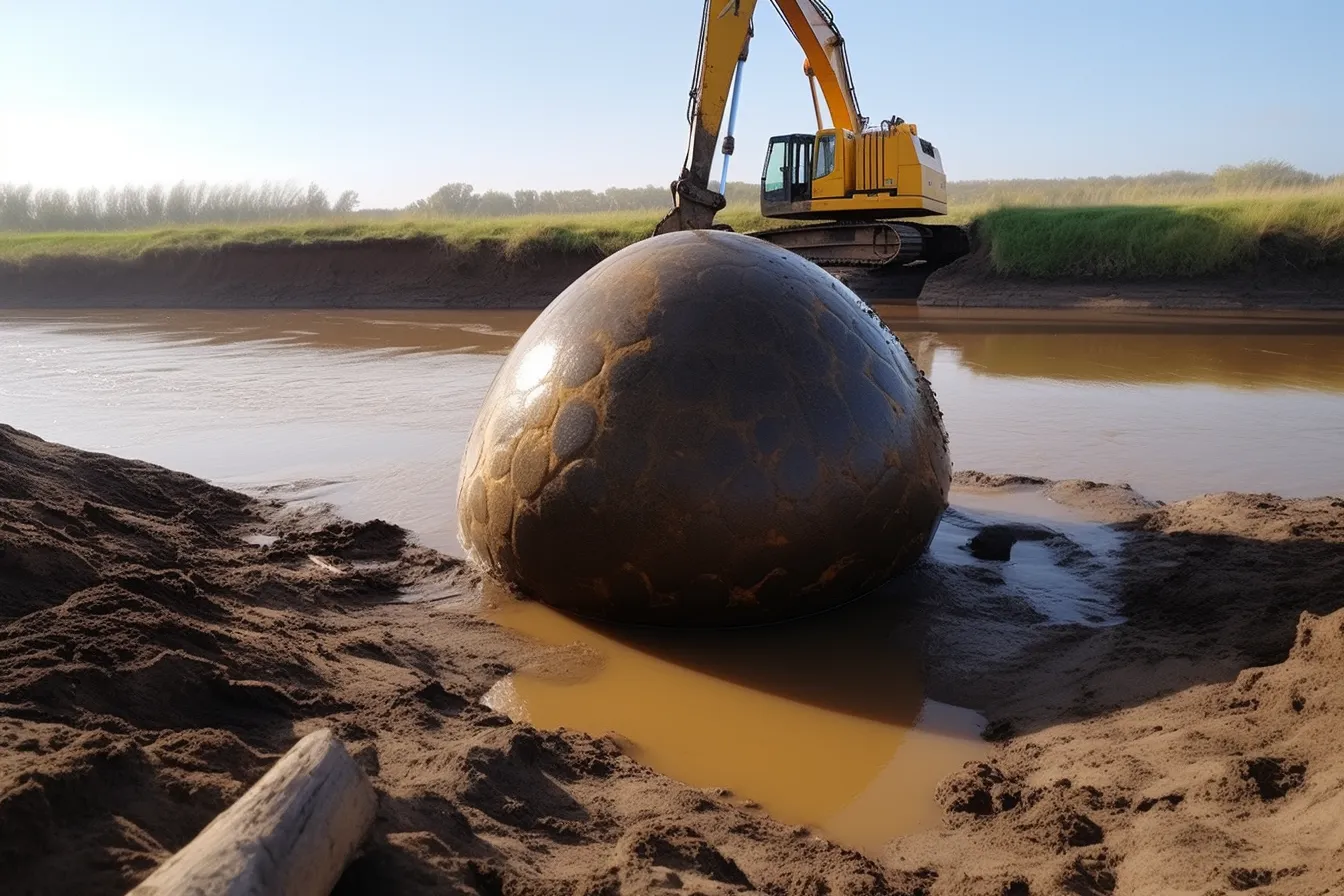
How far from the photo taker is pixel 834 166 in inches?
707


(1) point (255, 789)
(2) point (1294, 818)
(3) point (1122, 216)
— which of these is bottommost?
(2) point (1294, 818)

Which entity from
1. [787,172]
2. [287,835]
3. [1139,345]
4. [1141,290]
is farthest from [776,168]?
[287,835]

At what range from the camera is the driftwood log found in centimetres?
182

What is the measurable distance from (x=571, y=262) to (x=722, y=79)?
1154 cm

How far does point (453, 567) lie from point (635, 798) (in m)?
2.35

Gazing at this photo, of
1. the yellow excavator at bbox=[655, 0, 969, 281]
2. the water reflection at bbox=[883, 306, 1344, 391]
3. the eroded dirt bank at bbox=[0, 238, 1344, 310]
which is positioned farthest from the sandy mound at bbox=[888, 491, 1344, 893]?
the eroded dirt bank at bbox=[0, 238, 1344, 310]

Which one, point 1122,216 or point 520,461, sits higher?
point 1122,216

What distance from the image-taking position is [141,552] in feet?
15.1

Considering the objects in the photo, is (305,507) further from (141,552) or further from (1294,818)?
(1294,818)

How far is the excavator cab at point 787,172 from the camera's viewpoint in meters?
18.5

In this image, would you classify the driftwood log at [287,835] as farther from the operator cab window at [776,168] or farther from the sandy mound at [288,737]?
the operator cab window at [776,168]

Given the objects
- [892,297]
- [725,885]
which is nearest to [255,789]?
[725,885]

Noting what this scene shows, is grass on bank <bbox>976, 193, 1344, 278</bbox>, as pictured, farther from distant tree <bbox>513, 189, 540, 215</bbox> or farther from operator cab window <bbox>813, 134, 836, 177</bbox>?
distant tree <bbox>513, 189, 540, 215</bbox>

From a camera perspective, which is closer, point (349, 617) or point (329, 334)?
point (349, 617)
